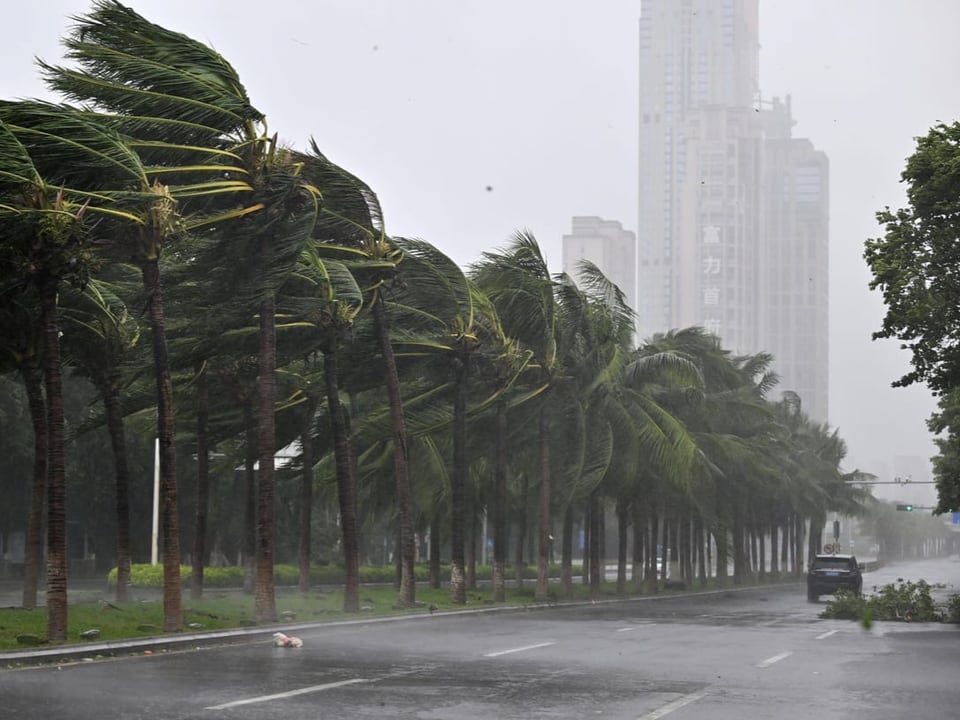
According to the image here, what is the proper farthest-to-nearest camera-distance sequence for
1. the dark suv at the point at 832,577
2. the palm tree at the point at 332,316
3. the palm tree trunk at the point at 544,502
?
1. the dark suv at the point at 832,577
2. the palm tree trunk at the point at 544,502
3. the palm tree at the point at 332,316

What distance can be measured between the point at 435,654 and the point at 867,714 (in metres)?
7.42

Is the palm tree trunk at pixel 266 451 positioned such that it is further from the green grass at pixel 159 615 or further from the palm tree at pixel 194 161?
the green grass at pixel 159 615

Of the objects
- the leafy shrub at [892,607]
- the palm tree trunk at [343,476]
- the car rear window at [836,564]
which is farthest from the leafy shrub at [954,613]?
the palm tree trunk at [343,476]

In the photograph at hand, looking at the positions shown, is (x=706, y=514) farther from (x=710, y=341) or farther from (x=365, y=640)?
(x=365, y=640)

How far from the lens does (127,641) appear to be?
61.1 ft

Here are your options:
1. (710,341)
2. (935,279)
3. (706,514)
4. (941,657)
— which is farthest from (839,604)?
(710,341)

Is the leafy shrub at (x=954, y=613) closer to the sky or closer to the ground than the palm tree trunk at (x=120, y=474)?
closer to the ground

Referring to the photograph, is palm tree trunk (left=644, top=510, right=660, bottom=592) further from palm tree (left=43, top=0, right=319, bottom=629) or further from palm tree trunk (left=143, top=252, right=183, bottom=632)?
palm tree trunk (left=143, top=252, right=183, bottom=632)

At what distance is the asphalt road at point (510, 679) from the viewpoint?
1223 centimetres

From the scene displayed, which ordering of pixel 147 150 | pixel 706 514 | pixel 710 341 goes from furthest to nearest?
pixel 710 341 → pixel 706 514 → pixel 147 150

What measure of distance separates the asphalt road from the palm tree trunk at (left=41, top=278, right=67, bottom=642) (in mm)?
1506

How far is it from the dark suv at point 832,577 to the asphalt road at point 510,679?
2324cm

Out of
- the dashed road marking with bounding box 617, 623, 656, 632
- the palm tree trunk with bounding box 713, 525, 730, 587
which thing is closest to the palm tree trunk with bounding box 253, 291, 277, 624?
the dashed road marking with bounding box 617, 623, 656, 632

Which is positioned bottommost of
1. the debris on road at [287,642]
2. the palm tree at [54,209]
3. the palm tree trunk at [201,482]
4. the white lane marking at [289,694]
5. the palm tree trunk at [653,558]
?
the palm tree trunk at [653,558]
